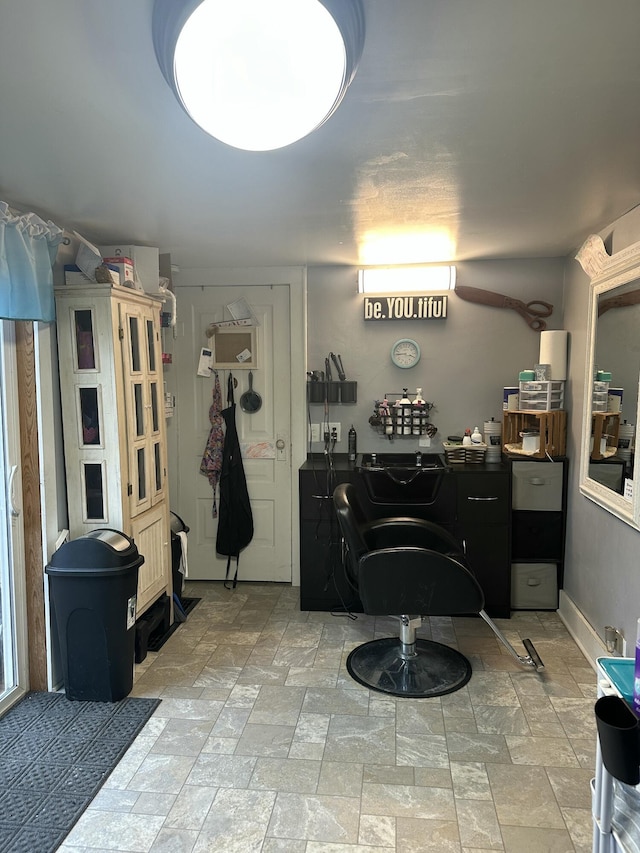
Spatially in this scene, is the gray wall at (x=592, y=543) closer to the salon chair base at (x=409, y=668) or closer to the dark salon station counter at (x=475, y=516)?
the dark salon station counter at (x=475, y=516)

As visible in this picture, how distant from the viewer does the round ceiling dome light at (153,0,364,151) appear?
3.16ft

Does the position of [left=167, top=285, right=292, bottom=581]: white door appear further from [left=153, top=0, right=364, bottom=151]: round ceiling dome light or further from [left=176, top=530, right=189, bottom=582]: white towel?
[left=153, top=0, right=364, bottom=151]: round ceiling dome light

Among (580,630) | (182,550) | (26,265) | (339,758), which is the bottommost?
(339,758)

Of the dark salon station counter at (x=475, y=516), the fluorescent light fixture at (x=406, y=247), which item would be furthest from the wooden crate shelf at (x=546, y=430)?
the fluorescent light fixture at (x=406, y=247)

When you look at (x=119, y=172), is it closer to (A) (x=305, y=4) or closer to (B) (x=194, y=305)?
(A) (x=305, y=4)

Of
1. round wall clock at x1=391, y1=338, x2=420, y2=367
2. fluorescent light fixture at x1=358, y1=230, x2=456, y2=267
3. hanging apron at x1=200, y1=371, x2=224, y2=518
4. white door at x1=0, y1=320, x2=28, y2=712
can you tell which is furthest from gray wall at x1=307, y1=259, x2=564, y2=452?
white door at x1=0, y1=320, x2=28, y2=712

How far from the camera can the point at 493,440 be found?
3596 mm

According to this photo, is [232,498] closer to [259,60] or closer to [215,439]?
[215,439]

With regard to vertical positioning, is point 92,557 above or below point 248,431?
below

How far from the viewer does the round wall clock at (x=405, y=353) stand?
147 inches

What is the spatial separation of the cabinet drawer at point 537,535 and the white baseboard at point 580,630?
0.83ft

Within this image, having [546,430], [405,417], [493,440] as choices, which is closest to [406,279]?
[405,417]

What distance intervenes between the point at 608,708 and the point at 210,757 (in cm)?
156

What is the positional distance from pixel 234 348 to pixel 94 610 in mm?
1953
